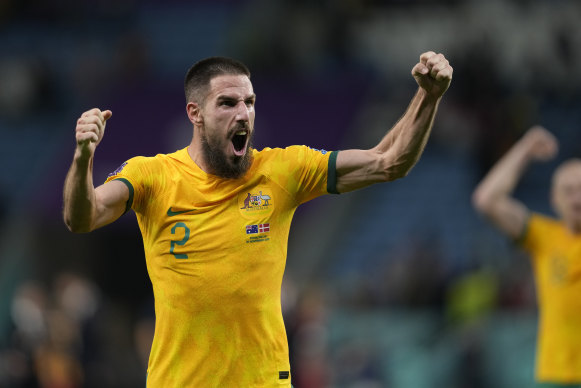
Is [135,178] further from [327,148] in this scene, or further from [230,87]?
[327,148]

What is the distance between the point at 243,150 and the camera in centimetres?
535

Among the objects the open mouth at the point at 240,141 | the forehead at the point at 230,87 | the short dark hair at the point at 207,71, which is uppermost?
the short dark hair at the point at 207,71

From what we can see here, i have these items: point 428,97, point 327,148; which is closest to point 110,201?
point 428,97

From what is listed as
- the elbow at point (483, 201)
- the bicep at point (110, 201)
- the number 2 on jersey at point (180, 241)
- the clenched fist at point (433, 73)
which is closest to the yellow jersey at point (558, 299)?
the elbow at point (483, 201)

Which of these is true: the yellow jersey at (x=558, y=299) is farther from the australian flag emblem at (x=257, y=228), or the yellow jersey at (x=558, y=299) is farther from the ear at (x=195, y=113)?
the ear at (x=195, y=113)

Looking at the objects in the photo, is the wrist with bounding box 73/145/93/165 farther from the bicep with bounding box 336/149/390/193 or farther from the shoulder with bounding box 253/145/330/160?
the bicep with bounding box 336/149/390/193

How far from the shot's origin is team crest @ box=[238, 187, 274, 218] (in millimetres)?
5355

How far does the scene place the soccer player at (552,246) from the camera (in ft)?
26.3

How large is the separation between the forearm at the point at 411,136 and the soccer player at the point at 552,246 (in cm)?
348

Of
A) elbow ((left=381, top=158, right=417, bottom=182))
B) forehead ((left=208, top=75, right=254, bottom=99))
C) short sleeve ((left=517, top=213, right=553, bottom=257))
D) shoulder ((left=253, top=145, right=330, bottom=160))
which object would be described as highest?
forehead ((left=208, top=75, right=254, bottom=99))

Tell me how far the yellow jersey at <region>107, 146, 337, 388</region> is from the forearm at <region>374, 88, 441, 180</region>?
1.19 feet

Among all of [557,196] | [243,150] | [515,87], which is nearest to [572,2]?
[515,87]

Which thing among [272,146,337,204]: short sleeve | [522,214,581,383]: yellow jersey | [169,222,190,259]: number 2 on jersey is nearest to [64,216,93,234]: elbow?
[169,222,190,259]: number 2 on jersey

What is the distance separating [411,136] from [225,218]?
3.59 ft
